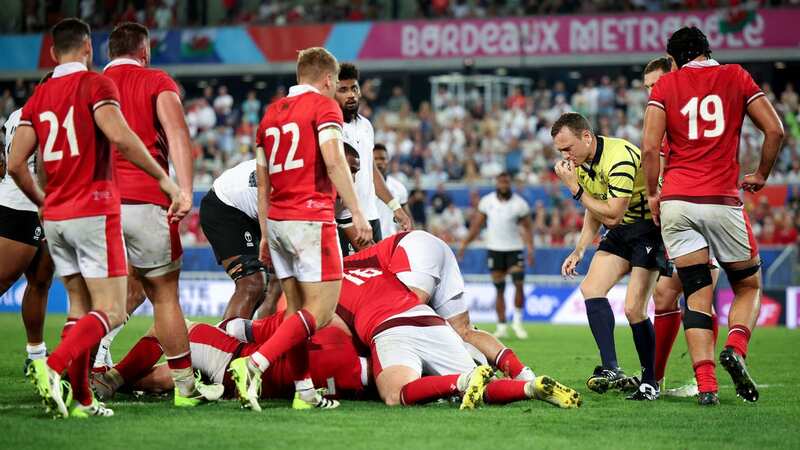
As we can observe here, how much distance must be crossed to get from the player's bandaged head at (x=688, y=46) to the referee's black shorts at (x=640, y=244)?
141 cm

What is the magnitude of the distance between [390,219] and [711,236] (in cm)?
586

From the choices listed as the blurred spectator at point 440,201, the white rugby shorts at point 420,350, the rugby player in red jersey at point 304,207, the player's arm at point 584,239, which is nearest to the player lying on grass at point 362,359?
the white rugby shorts at point 420,350

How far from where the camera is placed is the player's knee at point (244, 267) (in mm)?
10133

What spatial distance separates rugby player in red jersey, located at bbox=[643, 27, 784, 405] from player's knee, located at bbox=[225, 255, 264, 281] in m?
3.58

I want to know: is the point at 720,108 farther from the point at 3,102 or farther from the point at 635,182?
the point at 3,102

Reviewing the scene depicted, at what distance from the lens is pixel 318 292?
7.84m

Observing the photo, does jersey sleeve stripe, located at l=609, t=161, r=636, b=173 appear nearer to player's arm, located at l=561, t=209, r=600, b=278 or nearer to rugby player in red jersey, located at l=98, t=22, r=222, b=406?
player's arm, located at l=561, t=209, r=600, b=278

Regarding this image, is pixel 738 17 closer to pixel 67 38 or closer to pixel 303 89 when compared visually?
pixel 303 89

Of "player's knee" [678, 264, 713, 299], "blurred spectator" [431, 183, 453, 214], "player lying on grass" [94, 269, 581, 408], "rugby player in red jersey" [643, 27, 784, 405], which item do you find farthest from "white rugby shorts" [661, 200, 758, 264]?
"blurred spectator" [431, 183, 453, 214]

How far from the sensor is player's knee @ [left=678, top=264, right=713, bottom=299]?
8.40 m

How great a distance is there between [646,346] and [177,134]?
4024 millimetres

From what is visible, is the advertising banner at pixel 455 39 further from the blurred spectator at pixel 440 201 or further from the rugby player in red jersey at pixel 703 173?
the rugby player in red jersey at pixel 703 173

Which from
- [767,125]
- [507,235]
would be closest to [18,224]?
[767,125]

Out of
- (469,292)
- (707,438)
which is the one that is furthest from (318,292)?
(469,292)
